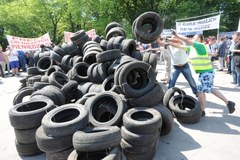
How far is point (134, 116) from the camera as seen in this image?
4.38 m

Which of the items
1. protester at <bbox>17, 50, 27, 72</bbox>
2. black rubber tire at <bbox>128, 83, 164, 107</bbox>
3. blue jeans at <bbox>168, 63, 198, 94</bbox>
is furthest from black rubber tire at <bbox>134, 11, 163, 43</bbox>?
protester at <bbox>17, 50, 27, 72</bbox>

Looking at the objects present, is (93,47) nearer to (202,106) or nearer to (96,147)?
(202,106)

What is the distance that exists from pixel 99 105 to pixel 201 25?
13.1 m

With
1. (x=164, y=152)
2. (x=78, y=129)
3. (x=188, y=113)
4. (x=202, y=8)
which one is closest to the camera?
(x=78, y=129)

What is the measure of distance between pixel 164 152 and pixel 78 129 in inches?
64.3

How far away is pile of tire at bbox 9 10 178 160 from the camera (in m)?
3.38

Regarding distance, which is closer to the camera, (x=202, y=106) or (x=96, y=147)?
(x=96, y=147)

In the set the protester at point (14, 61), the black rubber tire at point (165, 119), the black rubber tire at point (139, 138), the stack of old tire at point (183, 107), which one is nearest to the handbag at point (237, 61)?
the stack of old tire at point (183, 107)

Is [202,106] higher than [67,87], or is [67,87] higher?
[67,87]

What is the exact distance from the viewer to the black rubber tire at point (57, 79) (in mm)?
6458

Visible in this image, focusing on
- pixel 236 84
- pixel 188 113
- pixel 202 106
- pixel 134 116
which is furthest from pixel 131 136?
pixel 236 84

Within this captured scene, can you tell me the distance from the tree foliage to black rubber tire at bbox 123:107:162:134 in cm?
2842

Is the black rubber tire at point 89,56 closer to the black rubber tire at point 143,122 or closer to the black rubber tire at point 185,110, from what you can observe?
the black rubber tire at point 185,110

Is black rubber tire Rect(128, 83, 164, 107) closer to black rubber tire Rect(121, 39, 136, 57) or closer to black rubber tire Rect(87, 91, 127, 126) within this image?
black rubber tire Rect(87, 91, 127, 126)
